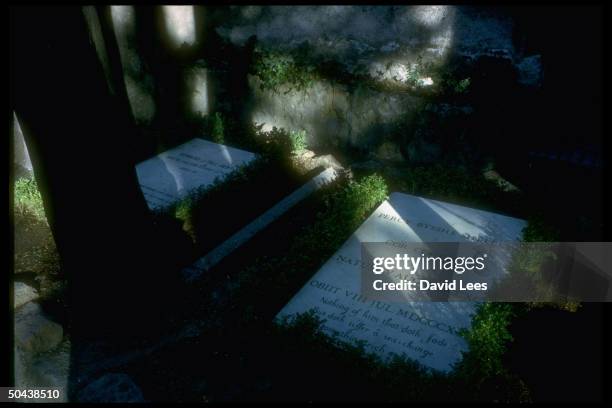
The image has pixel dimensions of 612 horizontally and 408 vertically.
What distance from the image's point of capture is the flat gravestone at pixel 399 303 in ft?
10.9

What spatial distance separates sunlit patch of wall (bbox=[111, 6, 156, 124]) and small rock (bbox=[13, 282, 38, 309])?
3193mm

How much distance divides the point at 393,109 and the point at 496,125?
1247 mm

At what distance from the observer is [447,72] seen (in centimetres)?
586

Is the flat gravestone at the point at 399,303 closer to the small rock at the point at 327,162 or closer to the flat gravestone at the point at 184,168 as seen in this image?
the small rock at the point at 327,162

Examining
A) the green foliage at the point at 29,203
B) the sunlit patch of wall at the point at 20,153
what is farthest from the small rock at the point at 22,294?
the sunlit patch of wall at the point at 20,153

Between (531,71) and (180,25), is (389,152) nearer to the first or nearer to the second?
(531,71)

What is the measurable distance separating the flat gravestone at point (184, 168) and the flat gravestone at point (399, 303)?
1.96 metres

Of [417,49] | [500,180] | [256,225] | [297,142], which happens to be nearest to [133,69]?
[297,142]

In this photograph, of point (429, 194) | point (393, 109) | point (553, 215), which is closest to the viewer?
point (553, 215)

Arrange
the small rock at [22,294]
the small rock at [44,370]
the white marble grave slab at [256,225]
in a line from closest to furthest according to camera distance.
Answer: the small rock at [44,370]
the small rock at [22,294]
the white marble grave slab at [256,225]

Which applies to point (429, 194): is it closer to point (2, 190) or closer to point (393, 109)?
point (393, 109)

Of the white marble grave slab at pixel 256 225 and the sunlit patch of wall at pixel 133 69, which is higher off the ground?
the sunlit patch of wall at pixel 133 69

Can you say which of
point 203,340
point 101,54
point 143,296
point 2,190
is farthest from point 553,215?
point 101,54

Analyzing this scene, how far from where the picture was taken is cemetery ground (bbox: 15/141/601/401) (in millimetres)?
3014
